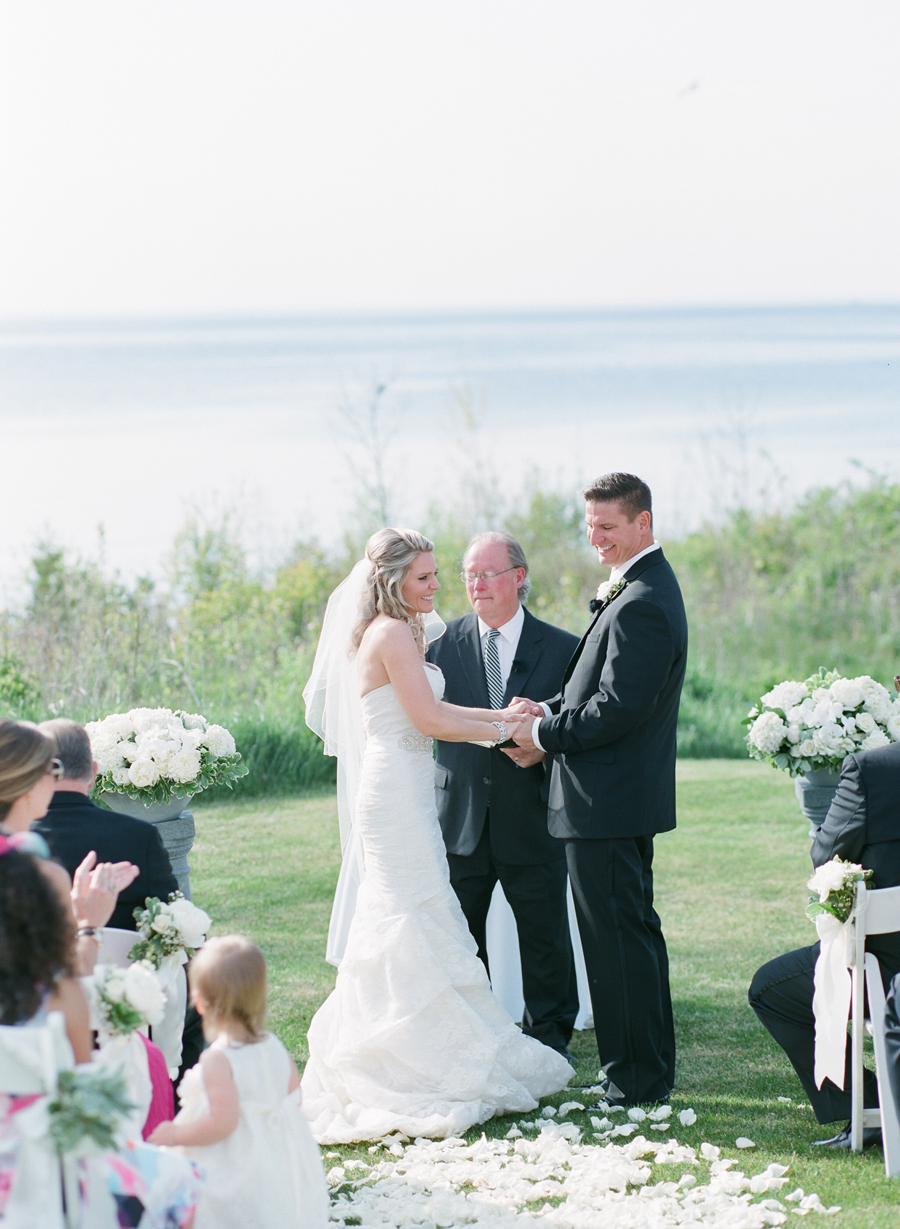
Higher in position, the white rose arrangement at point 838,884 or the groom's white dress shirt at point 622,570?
the groom's white dress shirt at point 622,570

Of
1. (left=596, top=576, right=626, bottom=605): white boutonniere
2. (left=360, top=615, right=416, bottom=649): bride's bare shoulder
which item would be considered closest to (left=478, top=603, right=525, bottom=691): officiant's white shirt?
(left=596, top=576, right=626, bottom=605): white boutonniere

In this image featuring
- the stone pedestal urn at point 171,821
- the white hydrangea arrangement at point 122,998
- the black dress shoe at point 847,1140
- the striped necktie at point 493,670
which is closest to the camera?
the white hydrangea arrangement at point 122,998

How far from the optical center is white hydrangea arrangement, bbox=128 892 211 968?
4016 mm

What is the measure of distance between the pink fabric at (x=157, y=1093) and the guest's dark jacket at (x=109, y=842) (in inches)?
16.6

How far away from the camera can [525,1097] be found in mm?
5156

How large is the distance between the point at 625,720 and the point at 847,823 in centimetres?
97

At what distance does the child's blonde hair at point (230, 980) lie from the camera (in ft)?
11.6

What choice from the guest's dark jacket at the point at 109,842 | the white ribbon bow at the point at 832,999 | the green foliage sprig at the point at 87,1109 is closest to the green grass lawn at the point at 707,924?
the white ribbon bow at the point at 832,999

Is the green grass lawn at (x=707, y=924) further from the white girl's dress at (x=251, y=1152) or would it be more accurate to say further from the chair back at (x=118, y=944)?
the chair back at (x=118, y=944)

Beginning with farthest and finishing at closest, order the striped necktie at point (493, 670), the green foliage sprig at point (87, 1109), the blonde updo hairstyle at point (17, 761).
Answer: the striped necktie at point (493, 670), the blonde updo hairstyle at point (17, 761), the green foliage sprig at point (87, 1109)

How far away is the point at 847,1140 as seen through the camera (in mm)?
4738

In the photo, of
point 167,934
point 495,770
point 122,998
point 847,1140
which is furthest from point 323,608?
point 122,998

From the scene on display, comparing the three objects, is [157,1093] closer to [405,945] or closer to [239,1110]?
[239,1110]

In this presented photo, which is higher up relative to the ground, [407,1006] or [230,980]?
[230,980]
